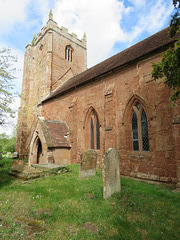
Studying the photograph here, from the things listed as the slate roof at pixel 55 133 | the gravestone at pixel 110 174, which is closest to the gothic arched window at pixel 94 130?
the slate roof at pixel 55 133

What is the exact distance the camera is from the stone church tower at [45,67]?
21406 mm

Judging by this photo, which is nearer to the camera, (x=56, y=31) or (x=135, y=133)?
(x=135, y=133)

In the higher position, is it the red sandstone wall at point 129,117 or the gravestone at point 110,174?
the red sandstone wall at point 129,117

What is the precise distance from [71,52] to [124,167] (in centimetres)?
2252

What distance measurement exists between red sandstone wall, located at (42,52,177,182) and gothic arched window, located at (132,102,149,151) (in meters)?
0.32

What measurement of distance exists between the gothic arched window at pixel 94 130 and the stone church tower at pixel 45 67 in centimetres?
1018

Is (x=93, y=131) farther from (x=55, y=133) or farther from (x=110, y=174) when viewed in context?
(x=110, y=174)

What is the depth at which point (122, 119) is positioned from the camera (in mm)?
9641

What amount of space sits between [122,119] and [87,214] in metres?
6.64

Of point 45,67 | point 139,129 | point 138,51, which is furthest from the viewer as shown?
point 45,67

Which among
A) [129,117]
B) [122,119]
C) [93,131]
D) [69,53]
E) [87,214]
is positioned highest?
[69,53]

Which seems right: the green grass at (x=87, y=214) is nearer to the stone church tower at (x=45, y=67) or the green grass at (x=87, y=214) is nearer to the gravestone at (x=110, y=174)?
the gravestone at (x=110, y=174)

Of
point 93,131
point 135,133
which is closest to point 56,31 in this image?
point 93,131

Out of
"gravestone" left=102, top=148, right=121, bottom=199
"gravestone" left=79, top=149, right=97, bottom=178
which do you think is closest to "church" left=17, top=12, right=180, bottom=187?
"gravestone" left=79, top=149, right=97, bottom=178
